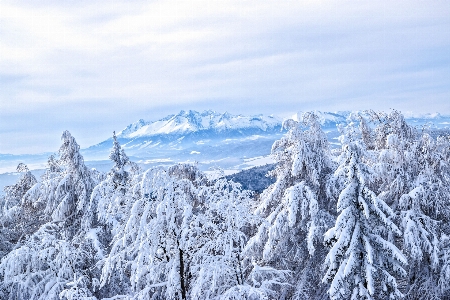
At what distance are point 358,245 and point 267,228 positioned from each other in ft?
11.7

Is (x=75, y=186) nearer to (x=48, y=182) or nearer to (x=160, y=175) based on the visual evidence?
(x=48, y=182)

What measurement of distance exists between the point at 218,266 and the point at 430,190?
9.86 m

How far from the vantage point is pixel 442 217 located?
15680mm

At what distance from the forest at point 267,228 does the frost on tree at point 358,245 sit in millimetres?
40

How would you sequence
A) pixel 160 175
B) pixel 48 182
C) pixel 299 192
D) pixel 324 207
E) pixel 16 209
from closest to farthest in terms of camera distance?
pixel 160 175 < pixel 299 192 < pixel 324 207 < pixel 48 182 < pixel 16 209

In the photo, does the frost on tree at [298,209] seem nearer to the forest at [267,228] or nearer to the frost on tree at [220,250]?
the forest at [267,228]

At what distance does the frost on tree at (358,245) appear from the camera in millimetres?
11625

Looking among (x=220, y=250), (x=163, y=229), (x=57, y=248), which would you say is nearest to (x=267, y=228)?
(x=220, y=250)

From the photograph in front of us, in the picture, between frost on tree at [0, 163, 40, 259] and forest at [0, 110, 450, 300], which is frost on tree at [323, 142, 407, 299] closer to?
forest at [0, 110, 450, 300]

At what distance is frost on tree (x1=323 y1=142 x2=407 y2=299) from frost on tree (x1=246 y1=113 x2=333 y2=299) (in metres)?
1.43

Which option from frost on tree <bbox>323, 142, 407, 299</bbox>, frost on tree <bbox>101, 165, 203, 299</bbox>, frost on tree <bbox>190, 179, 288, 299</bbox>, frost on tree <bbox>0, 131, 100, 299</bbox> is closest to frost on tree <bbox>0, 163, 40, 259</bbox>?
frost on tree <bbox>0, 131, 100, 299</bbox>

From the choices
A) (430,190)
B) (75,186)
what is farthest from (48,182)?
(430,190)

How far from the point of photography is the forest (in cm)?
979

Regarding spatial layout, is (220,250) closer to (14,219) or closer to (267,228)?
(267,228)
